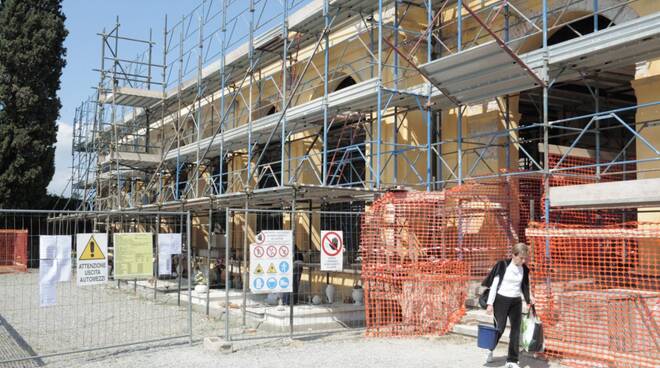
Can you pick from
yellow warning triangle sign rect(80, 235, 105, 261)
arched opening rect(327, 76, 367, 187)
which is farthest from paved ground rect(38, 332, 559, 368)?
arched opening rect(327, 76, 367, 187)

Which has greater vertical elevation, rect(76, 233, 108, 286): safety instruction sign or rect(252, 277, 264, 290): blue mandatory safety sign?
rect(76, 233, 108, 286): safety instruction sign

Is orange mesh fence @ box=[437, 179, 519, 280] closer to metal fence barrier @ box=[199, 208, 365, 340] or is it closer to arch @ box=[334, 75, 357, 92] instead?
metal fence barrier @ box=[199, 208, 365, 340]

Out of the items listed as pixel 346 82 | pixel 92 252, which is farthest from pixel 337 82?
pixel 92 252

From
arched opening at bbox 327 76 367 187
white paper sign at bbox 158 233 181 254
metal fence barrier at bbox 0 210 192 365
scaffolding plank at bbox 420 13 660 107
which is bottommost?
metal fence barrier at bbox 0 210 192 365

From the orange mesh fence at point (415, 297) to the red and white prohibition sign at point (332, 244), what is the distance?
579mm

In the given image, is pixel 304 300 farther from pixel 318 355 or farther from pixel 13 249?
pixel 13 249

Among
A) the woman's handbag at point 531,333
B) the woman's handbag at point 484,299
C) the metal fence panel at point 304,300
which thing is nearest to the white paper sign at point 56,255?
the metal fence panel at point 304,300

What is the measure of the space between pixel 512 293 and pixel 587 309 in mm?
1269

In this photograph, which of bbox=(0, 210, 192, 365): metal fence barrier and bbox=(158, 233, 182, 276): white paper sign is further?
bbox=(158, 233, 182, 276): white paper sign

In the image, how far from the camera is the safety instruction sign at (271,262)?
376 inches

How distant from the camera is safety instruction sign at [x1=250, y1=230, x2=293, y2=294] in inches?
376

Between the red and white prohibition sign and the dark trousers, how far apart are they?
124 inches

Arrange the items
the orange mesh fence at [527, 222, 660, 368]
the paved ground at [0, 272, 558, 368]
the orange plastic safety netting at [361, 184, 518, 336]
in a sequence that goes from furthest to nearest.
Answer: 1. the orange plastic safety netting at [361, 184, 518, 336]
2. the paved ground at [0, 272, 558, 368]
3. the orange mesh fence at [527, 222, 660, 368]

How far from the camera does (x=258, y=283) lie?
9.55 m
